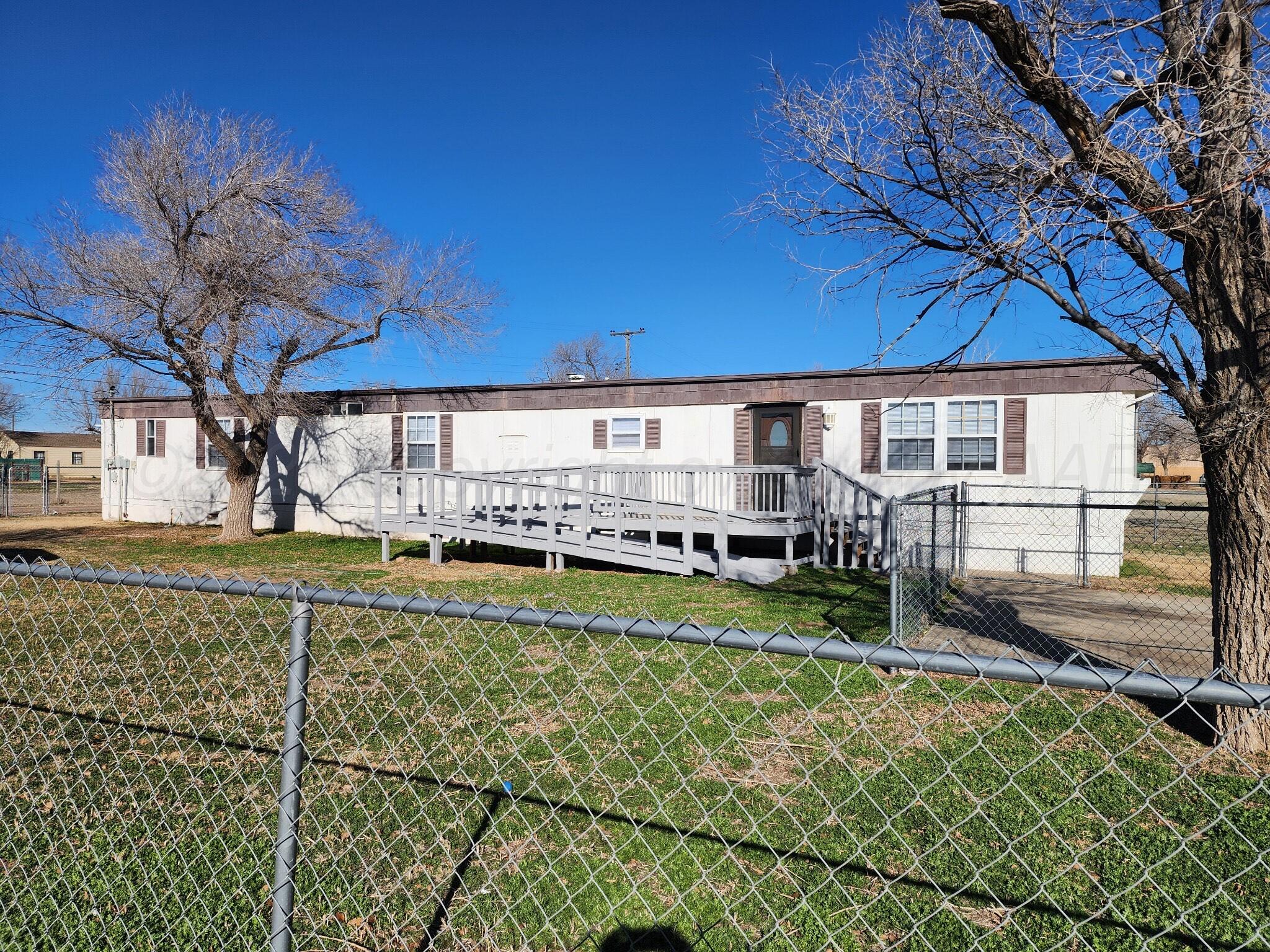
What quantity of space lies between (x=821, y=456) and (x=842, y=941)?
11514mm

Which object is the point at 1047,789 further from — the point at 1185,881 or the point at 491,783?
the point at 491,783

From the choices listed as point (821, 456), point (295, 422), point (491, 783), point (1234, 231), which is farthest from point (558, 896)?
point (295, 422)

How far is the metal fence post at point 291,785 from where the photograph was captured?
1885mm

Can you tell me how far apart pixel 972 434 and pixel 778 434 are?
3342 mm

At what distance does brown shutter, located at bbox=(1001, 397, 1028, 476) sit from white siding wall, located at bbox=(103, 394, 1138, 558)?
0.33 ft

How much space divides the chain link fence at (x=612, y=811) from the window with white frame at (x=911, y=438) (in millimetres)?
8155

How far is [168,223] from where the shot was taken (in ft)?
42.8

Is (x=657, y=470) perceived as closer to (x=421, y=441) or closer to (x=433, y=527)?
(x=433, y=527)

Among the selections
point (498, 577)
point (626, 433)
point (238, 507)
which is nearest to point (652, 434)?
point (626, 433)

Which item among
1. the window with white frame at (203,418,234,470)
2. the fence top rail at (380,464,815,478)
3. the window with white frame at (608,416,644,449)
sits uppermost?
the window with white frame at (608,416,644,449)

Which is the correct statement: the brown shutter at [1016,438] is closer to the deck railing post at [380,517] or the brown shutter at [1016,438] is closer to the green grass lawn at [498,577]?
the green grass lawn at [498,577]

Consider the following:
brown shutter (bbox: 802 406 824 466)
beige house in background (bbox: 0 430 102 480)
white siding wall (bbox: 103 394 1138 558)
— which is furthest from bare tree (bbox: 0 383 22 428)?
brown shutter (bbox: 802 406 824 466)

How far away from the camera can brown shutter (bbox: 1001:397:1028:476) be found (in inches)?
486

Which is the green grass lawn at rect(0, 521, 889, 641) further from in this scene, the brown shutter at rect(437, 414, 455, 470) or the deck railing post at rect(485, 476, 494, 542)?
the brown shutter at rect(437, 414, 455, 470)
